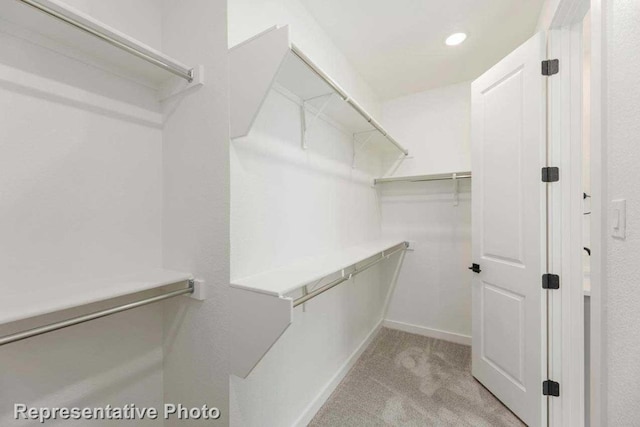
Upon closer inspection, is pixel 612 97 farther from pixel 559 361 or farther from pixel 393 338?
pixel 393 338

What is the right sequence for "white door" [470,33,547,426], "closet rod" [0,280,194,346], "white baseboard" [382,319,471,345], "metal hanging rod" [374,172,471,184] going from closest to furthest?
"closet rod" [0,280,194,346] < "white door" [470,33,547,426] < "metal hanging rod" [374,172,471,184] < "white baseboard" [382,319,471,345]

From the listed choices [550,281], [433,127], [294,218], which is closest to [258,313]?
[294,218]

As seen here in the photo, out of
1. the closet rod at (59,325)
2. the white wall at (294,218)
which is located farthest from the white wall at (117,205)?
the closet rod at (59,325)

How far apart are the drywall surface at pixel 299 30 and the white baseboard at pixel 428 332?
7.61ft

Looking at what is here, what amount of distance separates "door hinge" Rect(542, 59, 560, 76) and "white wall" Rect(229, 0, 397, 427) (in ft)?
4.14

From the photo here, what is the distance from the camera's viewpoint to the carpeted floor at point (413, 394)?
5.20 feet

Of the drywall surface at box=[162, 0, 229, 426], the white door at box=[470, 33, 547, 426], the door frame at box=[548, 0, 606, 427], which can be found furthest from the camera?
the white door at box=[470, 33, 547, 426]

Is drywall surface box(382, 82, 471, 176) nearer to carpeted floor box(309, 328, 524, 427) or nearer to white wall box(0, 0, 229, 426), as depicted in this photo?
carpeted floor box(309, 328, 524, 427)

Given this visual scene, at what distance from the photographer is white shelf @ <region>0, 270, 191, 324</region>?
29.6 inches

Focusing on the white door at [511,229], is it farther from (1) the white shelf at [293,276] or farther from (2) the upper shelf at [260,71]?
(2) the upper shelf at [260,71]

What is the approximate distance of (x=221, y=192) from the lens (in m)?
1.09

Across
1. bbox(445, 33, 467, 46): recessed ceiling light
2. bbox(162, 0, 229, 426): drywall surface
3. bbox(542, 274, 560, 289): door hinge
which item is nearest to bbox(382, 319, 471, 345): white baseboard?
bbox(542, 274, 560, 289): door hinge

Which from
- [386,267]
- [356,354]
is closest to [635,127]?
[356,354]

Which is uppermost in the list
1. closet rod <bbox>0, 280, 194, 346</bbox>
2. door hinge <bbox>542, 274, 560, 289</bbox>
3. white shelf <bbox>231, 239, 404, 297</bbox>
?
white shelf <bbox>231, 239, 404, 297</bbox>
